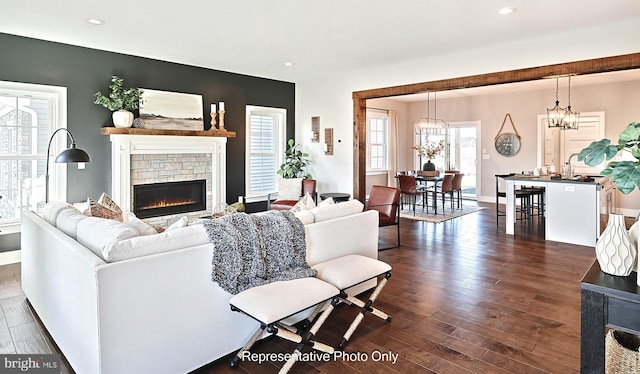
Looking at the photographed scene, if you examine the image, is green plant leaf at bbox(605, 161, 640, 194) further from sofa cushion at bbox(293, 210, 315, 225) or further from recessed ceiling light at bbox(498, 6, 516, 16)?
recessed ceiling light at bbox(498, 6, 516, 16)

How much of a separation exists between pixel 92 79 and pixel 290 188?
3.35m

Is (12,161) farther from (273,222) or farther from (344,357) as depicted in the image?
(344,357)

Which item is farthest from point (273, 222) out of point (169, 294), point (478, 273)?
point (478, 273)

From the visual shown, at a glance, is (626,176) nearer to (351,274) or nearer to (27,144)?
(351,274)

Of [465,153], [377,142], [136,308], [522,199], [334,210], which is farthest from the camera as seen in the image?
[465,153]

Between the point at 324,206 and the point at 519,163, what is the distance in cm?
752

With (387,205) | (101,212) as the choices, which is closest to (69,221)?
(101,212)

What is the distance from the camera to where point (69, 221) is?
109 inches

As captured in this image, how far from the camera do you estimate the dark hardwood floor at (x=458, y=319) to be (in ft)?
8.14

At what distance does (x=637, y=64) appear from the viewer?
13.8 feet

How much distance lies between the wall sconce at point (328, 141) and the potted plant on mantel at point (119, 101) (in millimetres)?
3251

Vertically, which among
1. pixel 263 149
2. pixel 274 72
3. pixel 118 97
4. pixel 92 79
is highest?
pixel 274 72

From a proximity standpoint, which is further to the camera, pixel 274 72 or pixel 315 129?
pixel 315 129

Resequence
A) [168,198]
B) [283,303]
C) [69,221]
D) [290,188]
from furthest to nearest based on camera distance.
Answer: [290,188] → [168,198] → [69,221] → [283,303]
